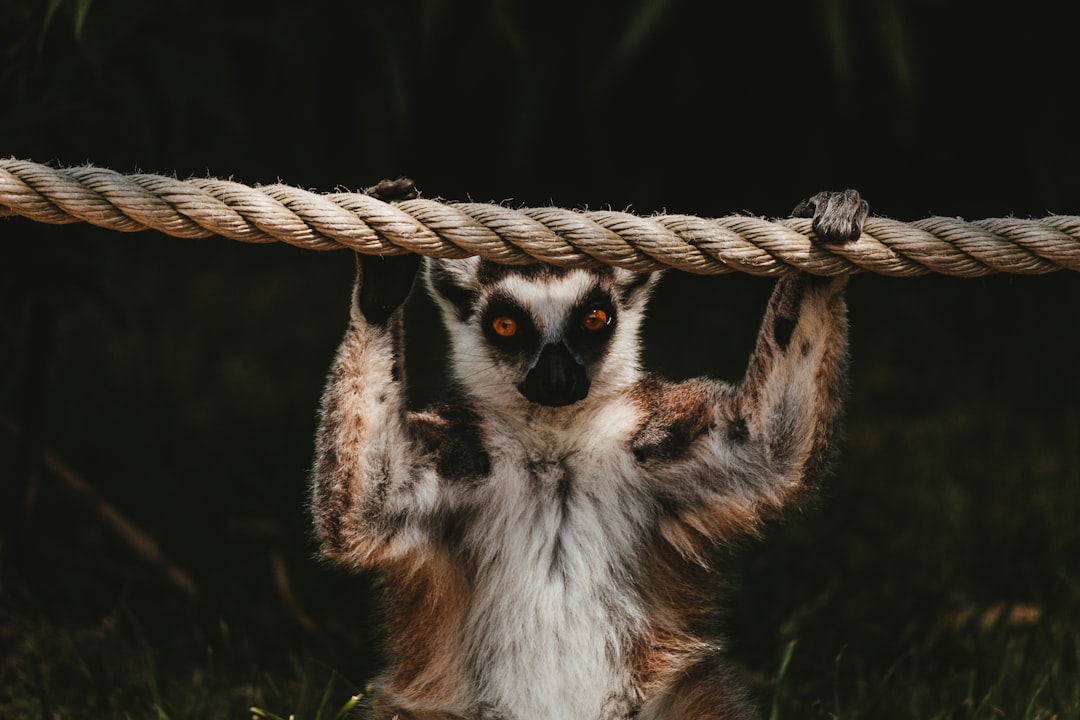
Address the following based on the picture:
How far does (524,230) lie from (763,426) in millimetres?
832

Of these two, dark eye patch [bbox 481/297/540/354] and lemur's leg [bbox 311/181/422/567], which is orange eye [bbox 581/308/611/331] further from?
lemur's leg [bbox 311/181/422/567]

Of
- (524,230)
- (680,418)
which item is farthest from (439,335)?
(524,230)

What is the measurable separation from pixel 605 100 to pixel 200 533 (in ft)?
8.75

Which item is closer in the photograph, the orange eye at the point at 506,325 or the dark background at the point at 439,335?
the orange eye at the point at 506,325

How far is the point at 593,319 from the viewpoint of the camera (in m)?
2.97

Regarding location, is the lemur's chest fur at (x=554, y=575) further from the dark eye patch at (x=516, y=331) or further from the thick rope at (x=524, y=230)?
the thick rope at (x=524, y=230)

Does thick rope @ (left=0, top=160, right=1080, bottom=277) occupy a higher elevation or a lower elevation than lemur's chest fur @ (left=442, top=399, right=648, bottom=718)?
higher

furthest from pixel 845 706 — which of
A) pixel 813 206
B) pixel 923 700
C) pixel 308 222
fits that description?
pixel 308 222

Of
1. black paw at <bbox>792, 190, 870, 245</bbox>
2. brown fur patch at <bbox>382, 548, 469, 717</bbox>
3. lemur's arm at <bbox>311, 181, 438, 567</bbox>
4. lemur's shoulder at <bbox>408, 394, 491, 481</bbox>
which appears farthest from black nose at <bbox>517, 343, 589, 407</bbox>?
black paw at <bbox>792, 190, 870, 245</bbox>

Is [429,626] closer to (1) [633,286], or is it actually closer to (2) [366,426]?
(2) [366,426]

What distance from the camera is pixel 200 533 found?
4.64 m

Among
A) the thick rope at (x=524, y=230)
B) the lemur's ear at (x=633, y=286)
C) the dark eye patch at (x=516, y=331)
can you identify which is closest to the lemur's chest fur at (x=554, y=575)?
the dark eye patch at (x=516, y=331)

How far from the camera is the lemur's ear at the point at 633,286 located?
3.16 meters

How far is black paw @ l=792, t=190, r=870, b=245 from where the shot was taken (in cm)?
245
